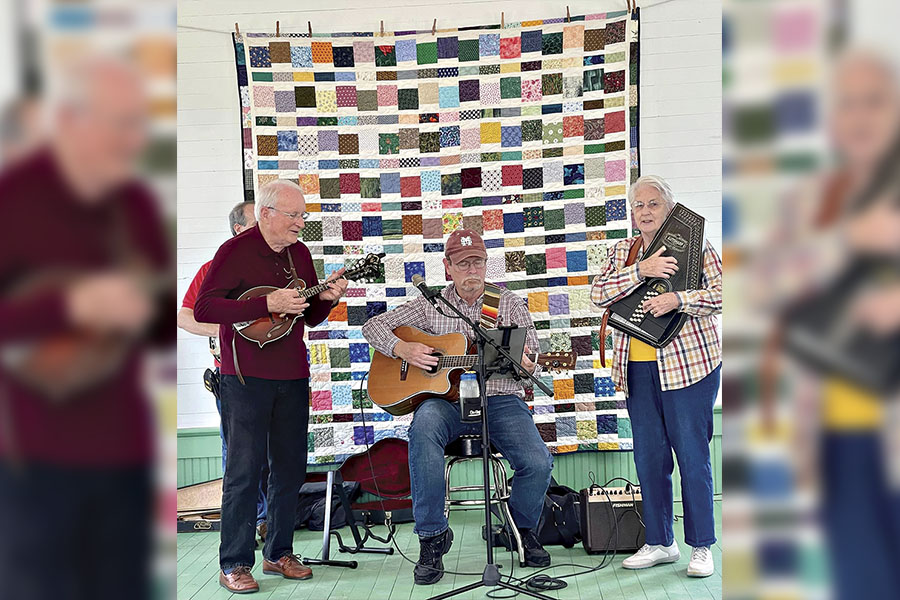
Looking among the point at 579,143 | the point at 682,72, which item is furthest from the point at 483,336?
the point at 682,72

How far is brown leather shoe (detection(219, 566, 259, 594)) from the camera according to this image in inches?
124

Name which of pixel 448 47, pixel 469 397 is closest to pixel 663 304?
pixel 469 397

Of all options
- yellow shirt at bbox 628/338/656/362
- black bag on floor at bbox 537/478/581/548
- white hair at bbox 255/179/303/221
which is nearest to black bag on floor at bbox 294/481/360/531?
black bag on floor at bbox 537/478/581/548

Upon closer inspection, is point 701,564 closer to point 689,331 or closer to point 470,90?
point 689,331

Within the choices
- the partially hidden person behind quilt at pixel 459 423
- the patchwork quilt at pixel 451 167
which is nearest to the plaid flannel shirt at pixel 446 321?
the partially hidden person behind quilt at pixel 459 423

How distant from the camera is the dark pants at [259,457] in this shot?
3184mm

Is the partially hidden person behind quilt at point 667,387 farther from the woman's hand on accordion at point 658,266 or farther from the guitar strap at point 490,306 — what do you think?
the guitar strap at point 490,306

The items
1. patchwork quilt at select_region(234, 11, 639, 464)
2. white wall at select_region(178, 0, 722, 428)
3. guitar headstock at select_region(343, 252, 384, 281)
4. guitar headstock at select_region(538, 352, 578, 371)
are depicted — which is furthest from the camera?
white wall at select_region(178, 0, 722, 428)

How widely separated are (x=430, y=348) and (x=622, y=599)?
139 cm

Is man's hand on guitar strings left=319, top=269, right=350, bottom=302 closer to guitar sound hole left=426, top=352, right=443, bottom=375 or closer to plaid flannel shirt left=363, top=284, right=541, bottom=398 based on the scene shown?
plaid flannel shirt left=363, top=284, right=541, bottom=398
